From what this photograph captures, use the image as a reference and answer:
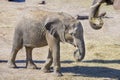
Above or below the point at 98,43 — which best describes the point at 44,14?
above

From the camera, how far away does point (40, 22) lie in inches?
292

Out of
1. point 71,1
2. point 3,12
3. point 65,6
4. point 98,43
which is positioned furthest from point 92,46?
point 71,1

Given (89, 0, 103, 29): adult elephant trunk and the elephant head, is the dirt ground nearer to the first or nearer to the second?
the elephant head

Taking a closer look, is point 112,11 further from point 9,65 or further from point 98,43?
point 9,65

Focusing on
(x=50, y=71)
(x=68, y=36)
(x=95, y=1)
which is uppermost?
(x=95, y=1)

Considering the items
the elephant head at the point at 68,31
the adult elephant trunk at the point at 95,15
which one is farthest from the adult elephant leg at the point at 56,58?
the adult elephant trunk at the point at 95,15

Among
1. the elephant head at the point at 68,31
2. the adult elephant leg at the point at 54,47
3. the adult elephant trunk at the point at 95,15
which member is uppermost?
the adult elephant trunk at the point at 95,15

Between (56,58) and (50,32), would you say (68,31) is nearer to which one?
(50,32)

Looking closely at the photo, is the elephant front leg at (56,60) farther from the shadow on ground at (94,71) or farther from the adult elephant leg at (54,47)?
the shadow on ground at (94,71)

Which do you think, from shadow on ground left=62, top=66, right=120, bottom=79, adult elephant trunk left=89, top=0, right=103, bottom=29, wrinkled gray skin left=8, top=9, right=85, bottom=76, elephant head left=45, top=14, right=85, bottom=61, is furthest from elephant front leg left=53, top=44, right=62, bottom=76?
adult elephant trunk left=89, top=0, right=103, bottom=29

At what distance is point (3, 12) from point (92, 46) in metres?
4.37

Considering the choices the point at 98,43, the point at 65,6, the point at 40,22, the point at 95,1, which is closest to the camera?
the point at 95,1

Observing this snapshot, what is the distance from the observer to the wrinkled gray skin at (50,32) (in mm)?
7121

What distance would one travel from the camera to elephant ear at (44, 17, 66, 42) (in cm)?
722
